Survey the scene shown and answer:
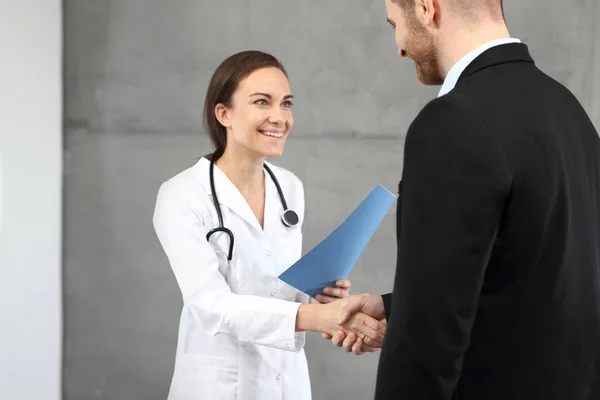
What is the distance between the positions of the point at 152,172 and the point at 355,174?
94 centimetres

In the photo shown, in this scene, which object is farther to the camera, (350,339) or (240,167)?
(240,167)

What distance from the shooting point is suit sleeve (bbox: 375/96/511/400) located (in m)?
1.00

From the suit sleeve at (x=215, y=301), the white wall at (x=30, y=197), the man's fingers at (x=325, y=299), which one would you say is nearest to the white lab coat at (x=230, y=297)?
the suit sleeve at (x=215, y=301)

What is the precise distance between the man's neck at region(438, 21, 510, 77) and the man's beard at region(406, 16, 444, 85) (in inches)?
1.2

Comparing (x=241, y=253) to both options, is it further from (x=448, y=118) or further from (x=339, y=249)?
(x=448, y=118)

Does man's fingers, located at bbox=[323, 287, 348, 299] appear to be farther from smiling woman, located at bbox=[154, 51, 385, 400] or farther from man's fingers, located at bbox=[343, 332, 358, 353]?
man's fingers, located at bbox=[343, 332, 358, 353]

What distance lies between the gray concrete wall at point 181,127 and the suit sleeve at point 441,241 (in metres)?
2.30

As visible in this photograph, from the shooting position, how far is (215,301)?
6.19 ft

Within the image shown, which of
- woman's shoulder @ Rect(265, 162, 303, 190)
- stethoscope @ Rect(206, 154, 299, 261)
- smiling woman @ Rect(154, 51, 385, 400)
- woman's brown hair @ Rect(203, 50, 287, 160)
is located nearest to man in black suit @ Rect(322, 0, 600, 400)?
smiling woman @ Rect(154, 51, 385, 400)

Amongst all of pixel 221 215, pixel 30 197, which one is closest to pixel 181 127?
pixel 30 197

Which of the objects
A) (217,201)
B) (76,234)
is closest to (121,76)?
(76,234)

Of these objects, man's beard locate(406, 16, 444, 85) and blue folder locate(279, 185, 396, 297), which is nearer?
man's beard locate(406, 16, 444, 85)

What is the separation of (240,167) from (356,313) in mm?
578

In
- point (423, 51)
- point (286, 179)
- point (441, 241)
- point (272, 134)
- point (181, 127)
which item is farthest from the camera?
point (181, 127)
